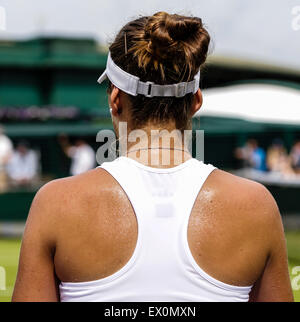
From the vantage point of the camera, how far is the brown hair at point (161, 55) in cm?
183

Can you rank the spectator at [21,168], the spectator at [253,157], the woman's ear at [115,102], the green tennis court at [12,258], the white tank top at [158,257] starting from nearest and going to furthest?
the white tank top at [158,257], the woman's ear at [115,102], the green tennis court at [12,258], the spectator at [21,168], the spectator at [253,157]

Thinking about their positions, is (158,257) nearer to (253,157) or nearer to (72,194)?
(72,194)

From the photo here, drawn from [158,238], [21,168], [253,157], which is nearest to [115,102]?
[158,238]

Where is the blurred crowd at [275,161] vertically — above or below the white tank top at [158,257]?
below

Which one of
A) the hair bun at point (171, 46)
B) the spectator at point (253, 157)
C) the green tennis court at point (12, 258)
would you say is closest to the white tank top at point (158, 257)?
the hair bun at point (171, 46)

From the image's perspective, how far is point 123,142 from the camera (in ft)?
6.31

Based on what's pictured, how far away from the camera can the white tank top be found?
5.77ft

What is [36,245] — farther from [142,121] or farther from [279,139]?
[279,139]

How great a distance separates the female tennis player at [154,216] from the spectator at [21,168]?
1404cm

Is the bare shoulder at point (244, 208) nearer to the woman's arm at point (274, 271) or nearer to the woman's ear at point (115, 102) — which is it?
the woman's arm at point (274, 271)

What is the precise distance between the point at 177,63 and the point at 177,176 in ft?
→ 1.02

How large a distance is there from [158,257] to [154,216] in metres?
0.11

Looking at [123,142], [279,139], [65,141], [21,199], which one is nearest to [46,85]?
[65,141]

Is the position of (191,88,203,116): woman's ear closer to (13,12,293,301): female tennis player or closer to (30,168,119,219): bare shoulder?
(13,12,293,301): female tennis player
